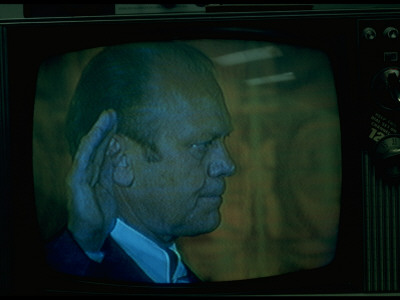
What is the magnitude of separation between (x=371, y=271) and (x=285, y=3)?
0.54 m

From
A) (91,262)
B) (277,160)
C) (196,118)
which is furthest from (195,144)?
(91,262)

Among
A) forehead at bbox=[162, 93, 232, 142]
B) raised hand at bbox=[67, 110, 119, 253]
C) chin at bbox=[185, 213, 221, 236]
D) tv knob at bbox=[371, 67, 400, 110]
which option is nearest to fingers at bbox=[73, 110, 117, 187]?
raised hand at bbox=[67, 110, 119, 253]

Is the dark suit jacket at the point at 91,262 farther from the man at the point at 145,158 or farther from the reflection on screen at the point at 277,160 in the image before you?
the reflection on screen at the point at 277,160

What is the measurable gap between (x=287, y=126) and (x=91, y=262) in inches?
18.6

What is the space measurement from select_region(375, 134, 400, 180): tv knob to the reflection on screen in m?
0.07

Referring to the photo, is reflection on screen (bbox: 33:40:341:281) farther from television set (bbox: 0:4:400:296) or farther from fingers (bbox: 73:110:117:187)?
fingers (bbox: 73:110:117:187)

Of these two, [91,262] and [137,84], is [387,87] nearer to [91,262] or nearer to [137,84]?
[137,84]

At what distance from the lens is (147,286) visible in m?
1.18

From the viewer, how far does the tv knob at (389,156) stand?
1.09 m

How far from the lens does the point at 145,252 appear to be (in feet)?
3.83

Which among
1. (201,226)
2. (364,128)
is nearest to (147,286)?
(201,226)

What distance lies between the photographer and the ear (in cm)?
114

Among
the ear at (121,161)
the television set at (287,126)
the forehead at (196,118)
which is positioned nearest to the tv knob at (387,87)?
the television set at (287,126)

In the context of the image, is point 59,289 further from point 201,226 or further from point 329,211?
point 329,211
